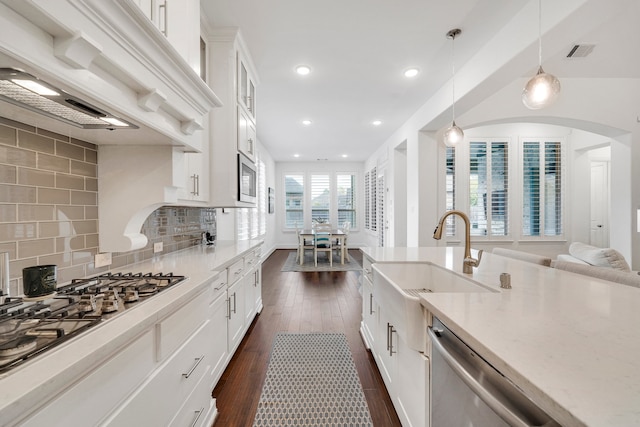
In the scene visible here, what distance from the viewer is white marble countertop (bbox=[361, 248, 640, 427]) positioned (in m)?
0.49

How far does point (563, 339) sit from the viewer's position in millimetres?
706

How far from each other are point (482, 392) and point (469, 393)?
4.1 inches

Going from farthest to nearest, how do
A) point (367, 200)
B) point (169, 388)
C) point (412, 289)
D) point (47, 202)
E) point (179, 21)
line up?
point (367, 200), point (412, 289), point (179, 21), point (47, 202), point (169, 388)

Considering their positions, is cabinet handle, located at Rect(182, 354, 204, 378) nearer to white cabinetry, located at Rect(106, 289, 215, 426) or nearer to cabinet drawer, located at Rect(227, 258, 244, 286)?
white cabinetry, located at Rect(106, 289, 215, 426)

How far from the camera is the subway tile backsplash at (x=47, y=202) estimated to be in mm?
1022

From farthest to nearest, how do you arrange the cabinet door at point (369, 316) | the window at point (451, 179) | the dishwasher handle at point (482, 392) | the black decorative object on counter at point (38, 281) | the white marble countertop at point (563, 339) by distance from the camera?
Result: 1. the window at point (451, 179)
2. the cabinet door at point (369, 316)
3. the black decorative object on counter at point (38, 281)
4. the dishwasher handle at point (482, 392)
5. the white marble countertop at point (563, 339)

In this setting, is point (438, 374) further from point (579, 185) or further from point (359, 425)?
point (579, 185)

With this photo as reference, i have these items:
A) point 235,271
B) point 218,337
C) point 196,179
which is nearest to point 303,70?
point 196,179

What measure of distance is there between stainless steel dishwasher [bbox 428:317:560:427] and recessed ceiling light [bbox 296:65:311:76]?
9.16 feet

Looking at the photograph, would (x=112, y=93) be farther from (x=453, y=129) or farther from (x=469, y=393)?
(x=453, y=129)

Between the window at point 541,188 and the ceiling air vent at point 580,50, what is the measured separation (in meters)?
2.59

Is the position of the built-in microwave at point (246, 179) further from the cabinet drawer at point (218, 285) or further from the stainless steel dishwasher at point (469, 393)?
the stainless steel dishwasher at point (469, 393)

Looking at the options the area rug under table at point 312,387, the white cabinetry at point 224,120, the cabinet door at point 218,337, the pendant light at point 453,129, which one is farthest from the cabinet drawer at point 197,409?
the pendant light at point 453,129

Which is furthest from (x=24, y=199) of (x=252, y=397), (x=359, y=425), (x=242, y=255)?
(x=359, y=425)
